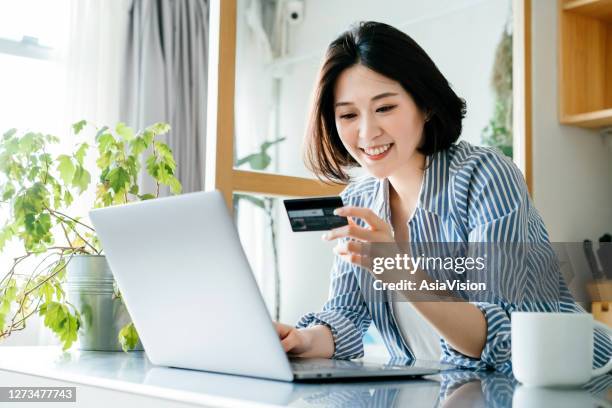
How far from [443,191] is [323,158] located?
33cm

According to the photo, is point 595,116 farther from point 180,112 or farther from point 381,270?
point 180,112

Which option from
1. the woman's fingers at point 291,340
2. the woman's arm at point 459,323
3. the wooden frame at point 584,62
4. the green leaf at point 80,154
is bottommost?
the woman's fingers at point 291,340

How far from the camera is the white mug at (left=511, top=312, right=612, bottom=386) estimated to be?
71cm

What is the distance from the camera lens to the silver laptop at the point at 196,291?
2.57 feet

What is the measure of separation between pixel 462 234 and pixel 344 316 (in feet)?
0.80

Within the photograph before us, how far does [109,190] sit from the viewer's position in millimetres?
1438

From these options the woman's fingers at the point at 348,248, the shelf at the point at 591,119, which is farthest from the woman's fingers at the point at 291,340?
the shelf at the point at 591,119

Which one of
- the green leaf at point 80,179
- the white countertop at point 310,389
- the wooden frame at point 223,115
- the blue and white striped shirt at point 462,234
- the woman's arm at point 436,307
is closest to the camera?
the white countertop at point 310,389

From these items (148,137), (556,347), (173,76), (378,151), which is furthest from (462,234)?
(173,76)

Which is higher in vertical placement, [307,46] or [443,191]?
[307,46]

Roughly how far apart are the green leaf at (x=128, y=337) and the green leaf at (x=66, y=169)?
1.04 feet

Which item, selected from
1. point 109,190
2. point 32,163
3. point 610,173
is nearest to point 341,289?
point 109,190

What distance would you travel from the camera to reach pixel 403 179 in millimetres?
1363

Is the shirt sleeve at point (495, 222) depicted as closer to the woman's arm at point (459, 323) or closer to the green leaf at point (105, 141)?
the woman's arm at point (459, 323)
